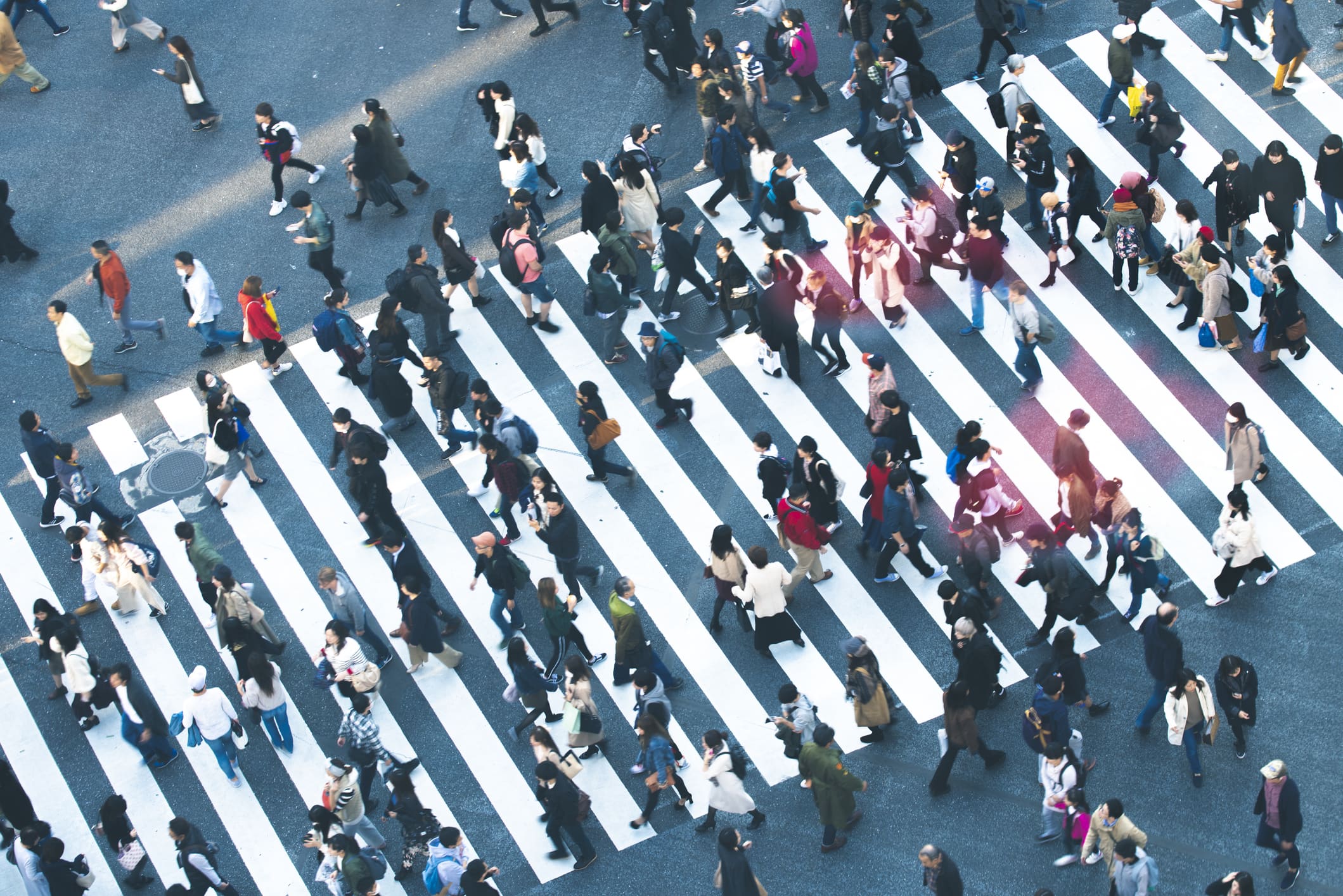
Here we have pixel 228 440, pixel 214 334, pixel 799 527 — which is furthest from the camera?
pixel 214 334

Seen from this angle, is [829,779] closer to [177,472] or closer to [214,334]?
[177,472]

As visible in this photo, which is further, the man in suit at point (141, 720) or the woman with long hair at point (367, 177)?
the woman with long hair at point (367, 177)

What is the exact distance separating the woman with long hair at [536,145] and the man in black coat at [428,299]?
2.24 metres

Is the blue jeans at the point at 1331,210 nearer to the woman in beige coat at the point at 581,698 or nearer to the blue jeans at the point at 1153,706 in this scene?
the blue jeans at the point at 1153,706

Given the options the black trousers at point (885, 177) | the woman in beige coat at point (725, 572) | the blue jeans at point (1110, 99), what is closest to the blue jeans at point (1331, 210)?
the blue jeans at point (1110, 99)

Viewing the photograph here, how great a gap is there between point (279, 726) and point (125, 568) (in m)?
2.76

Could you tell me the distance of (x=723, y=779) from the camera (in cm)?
1716

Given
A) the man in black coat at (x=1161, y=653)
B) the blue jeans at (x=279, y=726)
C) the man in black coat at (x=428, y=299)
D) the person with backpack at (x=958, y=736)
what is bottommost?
the man in black coat at (x=1161, y=653)

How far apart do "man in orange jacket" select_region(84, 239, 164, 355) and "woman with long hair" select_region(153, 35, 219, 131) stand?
322cm

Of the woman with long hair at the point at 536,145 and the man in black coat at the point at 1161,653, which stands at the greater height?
the woman with long hair at the point at 536,145

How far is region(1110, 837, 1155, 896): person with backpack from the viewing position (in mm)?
15984

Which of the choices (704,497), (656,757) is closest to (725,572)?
(704,497)

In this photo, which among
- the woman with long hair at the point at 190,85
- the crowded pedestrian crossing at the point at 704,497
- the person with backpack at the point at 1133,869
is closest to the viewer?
the person with backpack at the point at 1133,869

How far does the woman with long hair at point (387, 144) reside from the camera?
23.6 m
